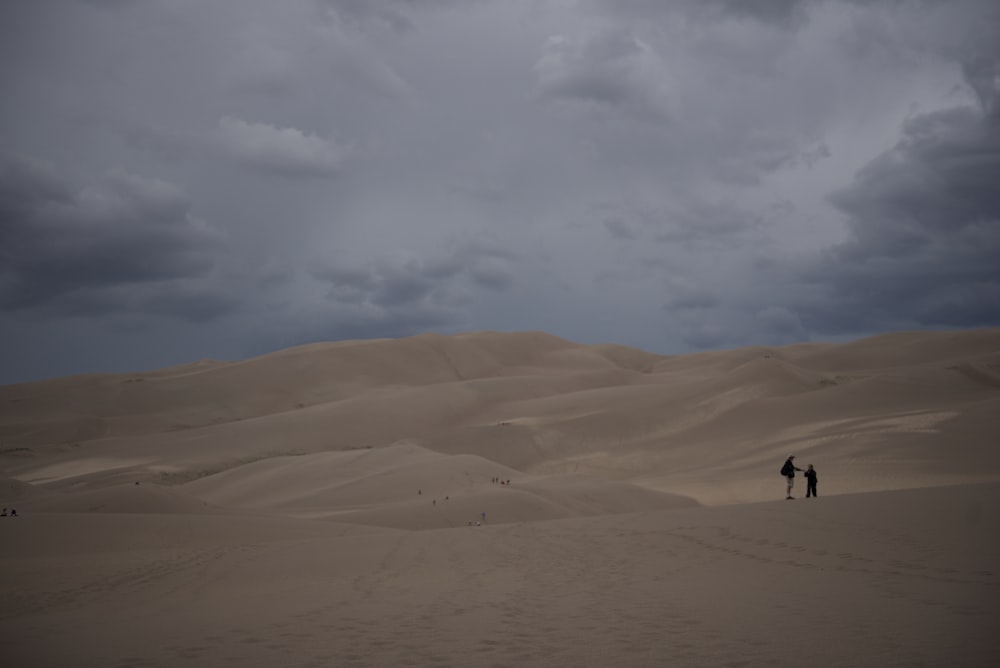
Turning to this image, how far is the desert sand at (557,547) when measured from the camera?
6.73m

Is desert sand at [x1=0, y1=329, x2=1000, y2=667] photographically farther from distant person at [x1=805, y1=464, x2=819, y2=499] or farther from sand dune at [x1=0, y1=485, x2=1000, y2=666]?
distant person at [x1=805, y1=464, x2=819, y2=499]

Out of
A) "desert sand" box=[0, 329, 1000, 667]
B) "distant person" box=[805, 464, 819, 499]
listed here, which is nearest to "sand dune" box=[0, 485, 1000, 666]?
"desert sand" box=[0, 329, 1000, 667]

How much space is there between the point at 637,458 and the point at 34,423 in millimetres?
44648

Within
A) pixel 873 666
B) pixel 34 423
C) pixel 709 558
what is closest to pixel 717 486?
pixel 709 558

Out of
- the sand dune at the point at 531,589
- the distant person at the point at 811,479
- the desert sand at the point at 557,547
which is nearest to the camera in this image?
the sand dune at the point at 531,589

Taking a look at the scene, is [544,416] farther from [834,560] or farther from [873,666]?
[873,666]

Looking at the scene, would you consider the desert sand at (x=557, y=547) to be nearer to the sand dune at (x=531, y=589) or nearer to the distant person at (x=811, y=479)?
the sand dune at (x=531, y=589)

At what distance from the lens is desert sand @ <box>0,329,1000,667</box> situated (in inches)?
265

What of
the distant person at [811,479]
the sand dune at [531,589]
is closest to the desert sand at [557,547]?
the sand dune at [531,589]

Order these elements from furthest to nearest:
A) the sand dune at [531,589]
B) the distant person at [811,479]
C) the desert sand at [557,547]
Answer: the distant person at [811,479] → the desert sand at [557,547] → the sand dune at [531,589]

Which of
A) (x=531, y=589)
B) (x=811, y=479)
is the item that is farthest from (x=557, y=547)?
(x=811, y=479)

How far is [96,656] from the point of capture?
21.9 ft

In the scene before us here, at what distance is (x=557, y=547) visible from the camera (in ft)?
42.8

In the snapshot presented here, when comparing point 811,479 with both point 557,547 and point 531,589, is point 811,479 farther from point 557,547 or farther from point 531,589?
point 531,589
